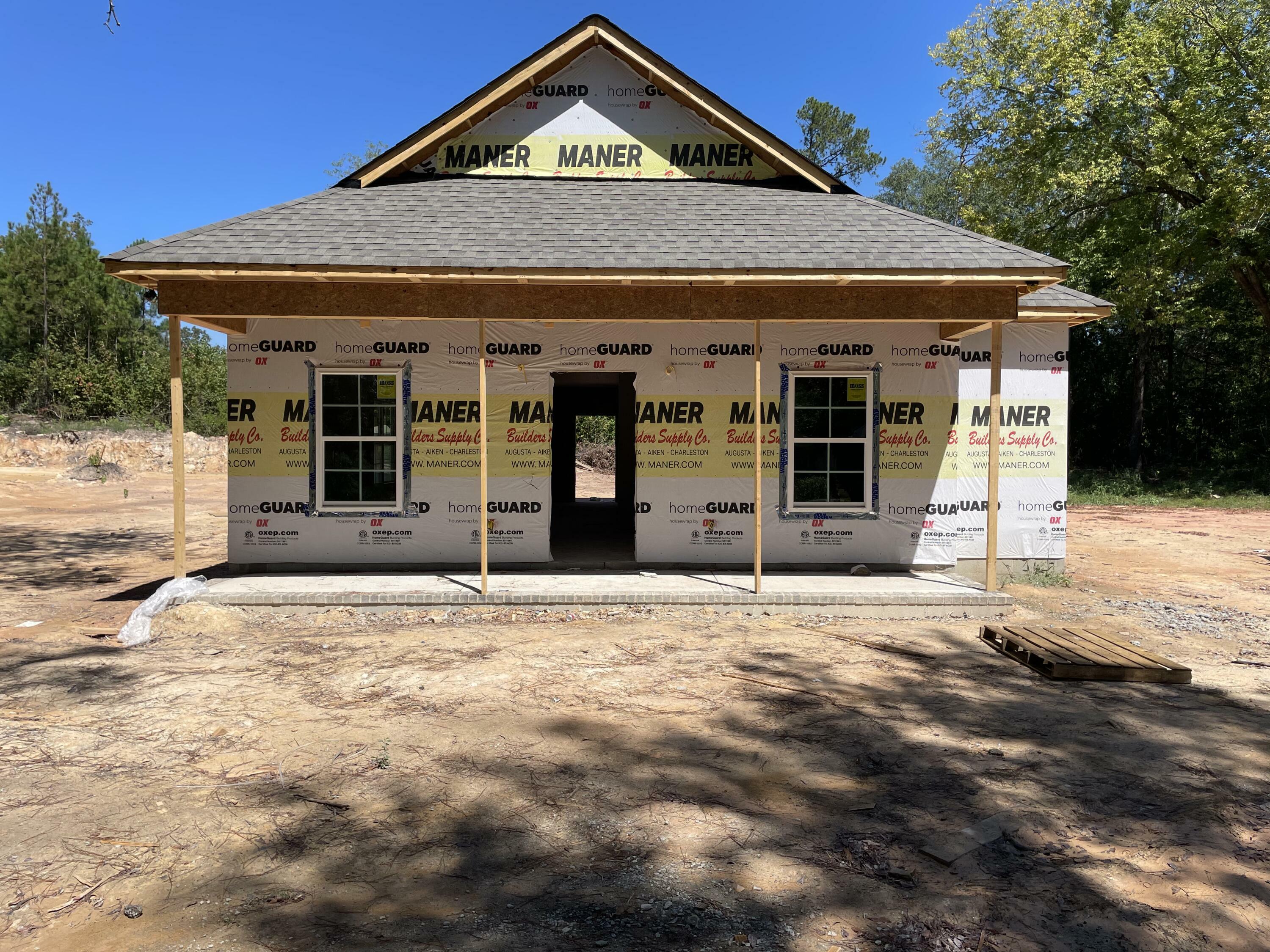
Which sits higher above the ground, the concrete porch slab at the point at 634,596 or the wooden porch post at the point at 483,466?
the wooden porch post at the point at 483,466

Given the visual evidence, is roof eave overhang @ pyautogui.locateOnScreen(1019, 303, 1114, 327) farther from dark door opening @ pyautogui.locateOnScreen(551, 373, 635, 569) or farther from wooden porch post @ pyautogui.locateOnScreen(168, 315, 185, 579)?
wooden porch post @ pyautogui.locateOnScreen(168, 315, 185, 579)

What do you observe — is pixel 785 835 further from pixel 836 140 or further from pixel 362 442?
pixel 836 140

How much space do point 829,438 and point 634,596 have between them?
327cm

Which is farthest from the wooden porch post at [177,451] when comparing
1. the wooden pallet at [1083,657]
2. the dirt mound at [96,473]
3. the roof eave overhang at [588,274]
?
the dirt mound at [96,473]

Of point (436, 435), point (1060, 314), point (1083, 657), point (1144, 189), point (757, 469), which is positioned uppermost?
point (1144, 189)

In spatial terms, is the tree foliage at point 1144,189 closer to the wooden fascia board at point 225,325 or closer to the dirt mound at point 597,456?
the dirt mound at point 597,456

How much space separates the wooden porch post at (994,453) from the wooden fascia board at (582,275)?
762 mm

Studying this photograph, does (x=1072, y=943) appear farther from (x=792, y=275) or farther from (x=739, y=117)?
(x=739, y=117)

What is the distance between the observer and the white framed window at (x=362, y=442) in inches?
368

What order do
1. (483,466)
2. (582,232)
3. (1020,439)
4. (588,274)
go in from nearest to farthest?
(588,274) → (483,466) → (582,232) → (1020,439)

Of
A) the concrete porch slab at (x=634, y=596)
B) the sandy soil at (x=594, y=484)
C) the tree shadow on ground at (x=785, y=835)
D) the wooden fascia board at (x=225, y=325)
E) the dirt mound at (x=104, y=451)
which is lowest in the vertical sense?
the tree shadow on ground at (x=785, y=835)

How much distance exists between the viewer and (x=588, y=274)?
24.7ft

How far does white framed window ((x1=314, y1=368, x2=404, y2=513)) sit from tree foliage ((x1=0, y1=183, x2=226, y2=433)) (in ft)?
84.4

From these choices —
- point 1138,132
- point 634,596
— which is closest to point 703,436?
point 634,596
